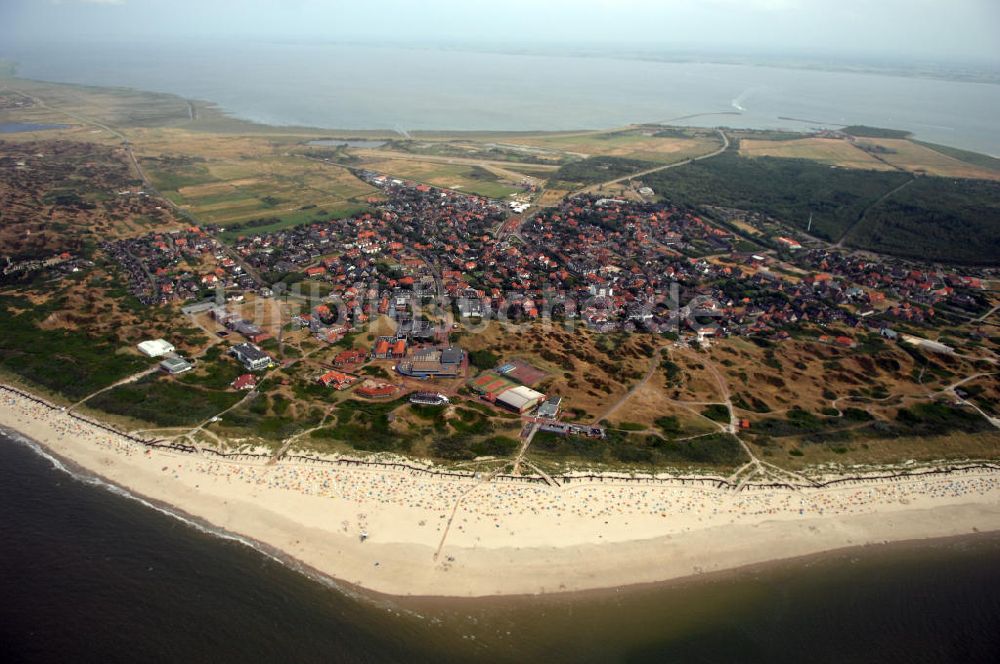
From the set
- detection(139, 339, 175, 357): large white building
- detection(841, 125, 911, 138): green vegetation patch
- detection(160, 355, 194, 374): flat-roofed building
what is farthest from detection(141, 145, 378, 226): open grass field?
detection(841, 125, 911, 138): green vegetation patch

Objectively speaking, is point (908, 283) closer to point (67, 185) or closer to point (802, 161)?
point (802, 161)

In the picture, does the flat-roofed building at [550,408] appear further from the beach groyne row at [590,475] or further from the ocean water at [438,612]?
the ocean water at [438,612]

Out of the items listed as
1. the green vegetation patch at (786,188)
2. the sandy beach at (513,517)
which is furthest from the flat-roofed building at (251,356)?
the green vegetation patch at (786,188)

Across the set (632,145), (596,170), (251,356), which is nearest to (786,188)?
(596,170)

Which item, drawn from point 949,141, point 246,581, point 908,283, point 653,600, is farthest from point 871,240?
point 949,141

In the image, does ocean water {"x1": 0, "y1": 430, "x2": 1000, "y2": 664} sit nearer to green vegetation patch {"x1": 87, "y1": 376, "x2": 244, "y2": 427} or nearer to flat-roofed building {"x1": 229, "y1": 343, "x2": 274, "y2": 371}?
Answer: green vegetation patch {"x1": 87, "y1": 376, "x2": 244, "y2": 427}

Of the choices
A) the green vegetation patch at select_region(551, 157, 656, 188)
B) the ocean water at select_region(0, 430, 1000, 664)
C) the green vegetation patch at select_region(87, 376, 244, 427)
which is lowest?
the ocean water at select_region(0, 430, 1000, 664)

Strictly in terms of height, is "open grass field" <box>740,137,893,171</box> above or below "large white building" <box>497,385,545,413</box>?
above
